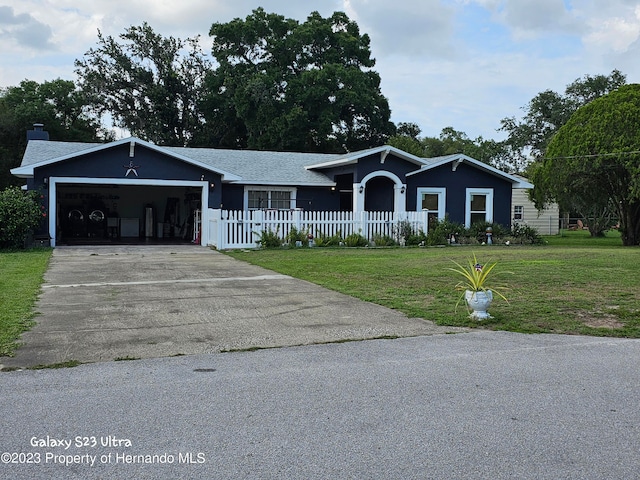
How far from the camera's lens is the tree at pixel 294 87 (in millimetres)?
40812

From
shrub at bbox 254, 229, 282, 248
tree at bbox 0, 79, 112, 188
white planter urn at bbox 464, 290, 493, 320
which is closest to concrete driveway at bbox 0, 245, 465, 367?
white planter urn at bbox 464, 290, 493, 320

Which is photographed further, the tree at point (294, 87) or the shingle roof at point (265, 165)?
the tree at point (294, 87)

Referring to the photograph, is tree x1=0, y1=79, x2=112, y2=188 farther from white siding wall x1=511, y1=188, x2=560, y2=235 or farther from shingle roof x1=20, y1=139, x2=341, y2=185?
white siding wall x1=511, y1=188, x2=560, y2=235

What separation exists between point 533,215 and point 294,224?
948 inches

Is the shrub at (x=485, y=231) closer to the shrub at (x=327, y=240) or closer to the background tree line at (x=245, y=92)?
the shrub at (x=327, y=240)

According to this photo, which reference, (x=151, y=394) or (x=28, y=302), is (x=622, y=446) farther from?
(x=28, y=302)

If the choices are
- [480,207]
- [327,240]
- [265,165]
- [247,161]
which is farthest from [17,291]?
[480,207]

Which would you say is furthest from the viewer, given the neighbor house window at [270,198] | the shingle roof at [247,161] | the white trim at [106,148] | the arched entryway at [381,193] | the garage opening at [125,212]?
the garage opening at [125,212]

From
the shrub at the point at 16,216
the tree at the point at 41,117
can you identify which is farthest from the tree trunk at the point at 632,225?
the tree at the point at 41,117

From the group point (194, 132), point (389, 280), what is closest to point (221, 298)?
point (389, 280)

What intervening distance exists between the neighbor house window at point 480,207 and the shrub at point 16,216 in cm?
1637

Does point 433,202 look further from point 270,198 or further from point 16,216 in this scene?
point 16,216

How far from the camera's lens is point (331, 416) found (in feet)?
13.7

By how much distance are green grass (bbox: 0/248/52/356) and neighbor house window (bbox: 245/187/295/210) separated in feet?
28.3
